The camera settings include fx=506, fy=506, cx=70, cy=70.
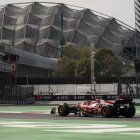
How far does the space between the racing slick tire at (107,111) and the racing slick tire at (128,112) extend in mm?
1094

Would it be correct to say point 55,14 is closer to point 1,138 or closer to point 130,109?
point 130,109

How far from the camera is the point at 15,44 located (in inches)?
6560

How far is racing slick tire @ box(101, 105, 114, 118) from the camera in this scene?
28.7m

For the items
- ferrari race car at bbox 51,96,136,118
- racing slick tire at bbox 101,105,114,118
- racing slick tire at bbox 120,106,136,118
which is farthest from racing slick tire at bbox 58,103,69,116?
racing slick tire at bbox 120,106,136,118

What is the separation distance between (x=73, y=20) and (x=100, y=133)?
156m

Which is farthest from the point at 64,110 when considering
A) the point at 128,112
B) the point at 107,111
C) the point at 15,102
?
the point at 15,102

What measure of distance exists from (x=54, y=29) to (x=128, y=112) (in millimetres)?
139599

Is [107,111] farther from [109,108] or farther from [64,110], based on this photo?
[64,110]

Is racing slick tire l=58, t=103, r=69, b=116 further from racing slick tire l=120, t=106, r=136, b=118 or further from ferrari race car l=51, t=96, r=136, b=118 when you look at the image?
racing slick tire l=120, t=106, r=136, b=118

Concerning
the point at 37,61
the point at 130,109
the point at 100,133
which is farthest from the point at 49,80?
the point at 100,133

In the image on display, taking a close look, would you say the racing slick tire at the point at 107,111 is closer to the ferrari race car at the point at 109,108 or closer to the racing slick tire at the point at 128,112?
the ferrari race car at the point at 109,108

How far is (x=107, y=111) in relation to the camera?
94.4ft

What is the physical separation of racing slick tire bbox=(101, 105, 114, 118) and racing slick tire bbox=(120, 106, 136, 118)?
1094mm

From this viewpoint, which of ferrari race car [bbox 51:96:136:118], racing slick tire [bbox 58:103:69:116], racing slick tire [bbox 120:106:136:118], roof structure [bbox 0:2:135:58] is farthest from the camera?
roof structure [bbox 0:2:135:58]
